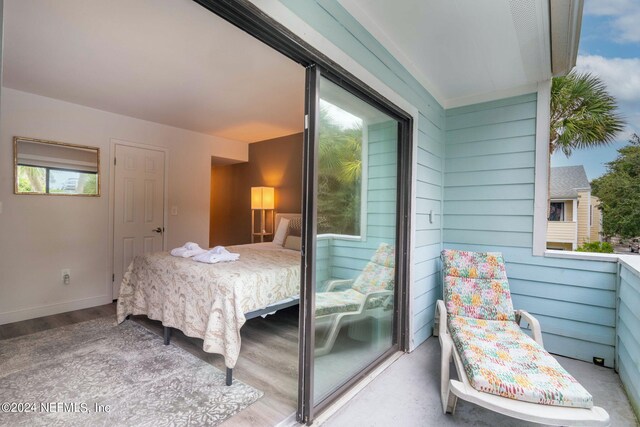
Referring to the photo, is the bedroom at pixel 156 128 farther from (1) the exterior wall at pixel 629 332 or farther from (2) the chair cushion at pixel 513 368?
(1) the exterior wall at pixel 629 332

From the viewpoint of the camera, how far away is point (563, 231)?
3598 millimetres

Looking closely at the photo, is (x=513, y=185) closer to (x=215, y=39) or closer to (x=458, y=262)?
(x=458, y=262)

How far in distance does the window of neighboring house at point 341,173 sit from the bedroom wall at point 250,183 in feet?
9.00

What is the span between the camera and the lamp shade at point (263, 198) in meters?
5.29

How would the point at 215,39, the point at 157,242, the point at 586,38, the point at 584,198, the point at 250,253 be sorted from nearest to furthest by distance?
the point at 215,39
the point at 584,198
the point at 250,253
the point at 586,38
the point at 157,242

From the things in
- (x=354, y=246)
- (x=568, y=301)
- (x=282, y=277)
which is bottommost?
(x=568, y=301)

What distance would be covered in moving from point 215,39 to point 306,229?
5.92 ft

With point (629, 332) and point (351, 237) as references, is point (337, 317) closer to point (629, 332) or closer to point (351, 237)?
point (351, 237)

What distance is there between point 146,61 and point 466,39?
2743 millimetres

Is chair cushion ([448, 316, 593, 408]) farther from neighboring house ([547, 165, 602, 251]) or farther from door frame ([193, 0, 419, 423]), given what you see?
neighboring house ([547, 165, 602, 251])

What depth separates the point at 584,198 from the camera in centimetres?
325

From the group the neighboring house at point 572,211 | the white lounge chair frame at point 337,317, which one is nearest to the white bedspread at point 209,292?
the white lounge chair frame at point 337,317

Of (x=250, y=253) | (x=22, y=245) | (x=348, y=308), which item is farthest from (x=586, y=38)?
(x=22, y=245)

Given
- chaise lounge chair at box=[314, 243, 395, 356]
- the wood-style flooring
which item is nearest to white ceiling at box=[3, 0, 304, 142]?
chaise lounge chair at box=[314, 243, 395, 356]
